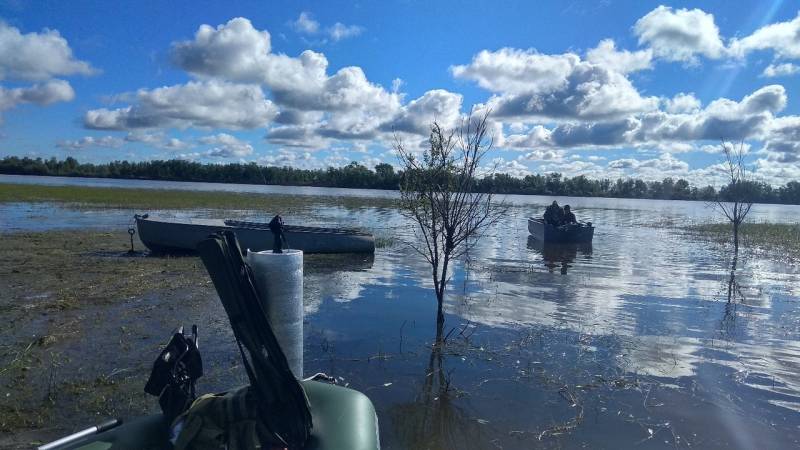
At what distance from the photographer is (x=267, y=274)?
142 inches

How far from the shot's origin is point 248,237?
1552 cm

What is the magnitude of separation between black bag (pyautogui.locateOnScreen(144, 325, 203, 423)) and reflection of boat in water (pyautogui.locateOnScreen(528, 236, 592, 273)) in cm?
1417

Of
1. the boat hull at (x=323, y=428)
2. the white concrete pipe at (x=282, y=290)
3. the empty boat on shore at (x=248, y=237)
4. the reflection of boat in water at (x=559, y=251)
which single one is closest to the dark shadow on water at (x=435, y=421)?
the boat hull at (x=323, y=428)

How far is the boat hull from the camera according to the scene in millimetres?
2822

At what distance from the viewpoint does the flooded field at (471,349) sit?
5129mm

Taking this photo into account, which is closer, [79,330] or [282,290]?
[282,290]

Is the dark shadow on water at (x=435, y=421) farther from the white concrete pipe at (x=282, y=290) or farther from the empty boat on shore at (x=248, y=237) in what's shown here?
the empty boat on shore at (x=248, y=237)

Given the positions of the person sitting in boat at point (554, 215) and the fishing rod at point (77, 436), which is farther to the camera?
the person sitting in boat at point (554, 215)

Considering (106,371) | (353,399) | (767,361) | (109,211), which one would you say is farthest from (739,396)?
(109,211)

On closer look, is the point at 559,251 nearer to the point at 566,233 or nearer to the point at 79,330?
the point at 566,233

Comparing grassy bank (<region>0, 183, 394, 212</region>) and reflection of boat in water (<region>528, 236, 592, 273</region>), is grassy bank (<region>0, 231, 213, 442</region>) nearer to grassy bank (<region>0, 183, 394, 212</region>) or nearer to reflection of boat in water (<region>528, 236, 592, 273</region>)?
reflection of boat in water (<region>528, 236, 592, 273</region>)

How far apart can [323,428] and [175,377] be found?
0.90 meters

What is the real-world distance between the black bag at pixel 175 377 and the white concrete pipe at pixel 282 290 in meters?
0.57

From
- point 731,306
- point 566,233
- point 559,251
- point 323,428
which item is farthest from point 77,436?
point 566,233
